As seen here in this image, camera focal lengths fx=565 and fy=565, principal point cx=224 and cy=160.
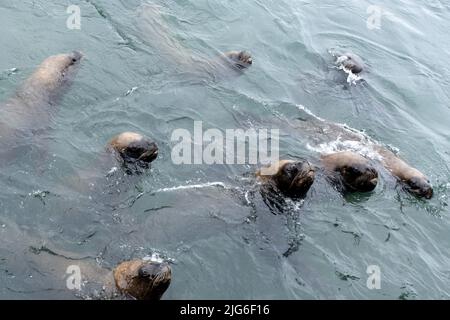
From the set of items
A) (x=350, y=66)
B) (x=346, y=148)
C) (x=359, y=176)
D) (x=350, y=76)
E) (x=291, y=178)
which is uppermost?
(x=350, y=66)

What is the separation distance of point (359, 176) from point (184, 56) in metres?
5.17

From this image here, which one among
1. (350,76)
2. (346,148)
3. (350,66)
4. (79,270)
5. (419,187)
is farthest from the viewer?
(350,66)

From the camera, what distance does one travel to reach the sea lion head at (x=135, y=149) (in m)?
9.21

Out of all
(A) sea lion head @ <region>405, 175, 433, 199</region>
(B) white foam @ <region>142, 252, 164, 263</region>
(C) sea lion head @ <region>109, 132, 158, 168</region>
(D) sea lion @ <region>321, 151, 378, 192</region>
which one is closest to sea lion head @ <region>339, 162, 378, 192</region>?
(D) sea lion @ <region>321, 151, 378, 192</region>

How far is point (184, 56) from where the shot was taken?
12875 mm

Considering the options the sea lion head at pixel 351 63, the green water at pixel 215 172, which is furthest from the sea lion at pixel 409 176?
the sea lion head at pixel 351 63

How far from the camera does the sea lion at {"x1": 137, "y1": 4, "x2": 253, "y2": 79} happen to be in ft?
41.6

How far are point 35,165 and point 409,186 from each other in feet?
22.0

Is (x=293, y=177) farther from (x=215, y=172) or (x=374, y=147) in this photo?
(x=374, y=147)

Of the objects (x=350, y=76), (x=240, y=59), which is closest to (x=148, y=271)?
(x=240, y=59)

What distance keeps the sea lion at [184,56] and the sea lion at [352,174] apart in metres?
3.94

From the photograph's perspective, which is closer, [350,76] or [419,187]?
[419,187]

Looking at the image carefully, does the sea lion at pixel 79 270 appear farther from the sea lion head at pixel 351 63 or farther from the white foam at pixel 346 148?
the sea lion head at pixel 351 63
